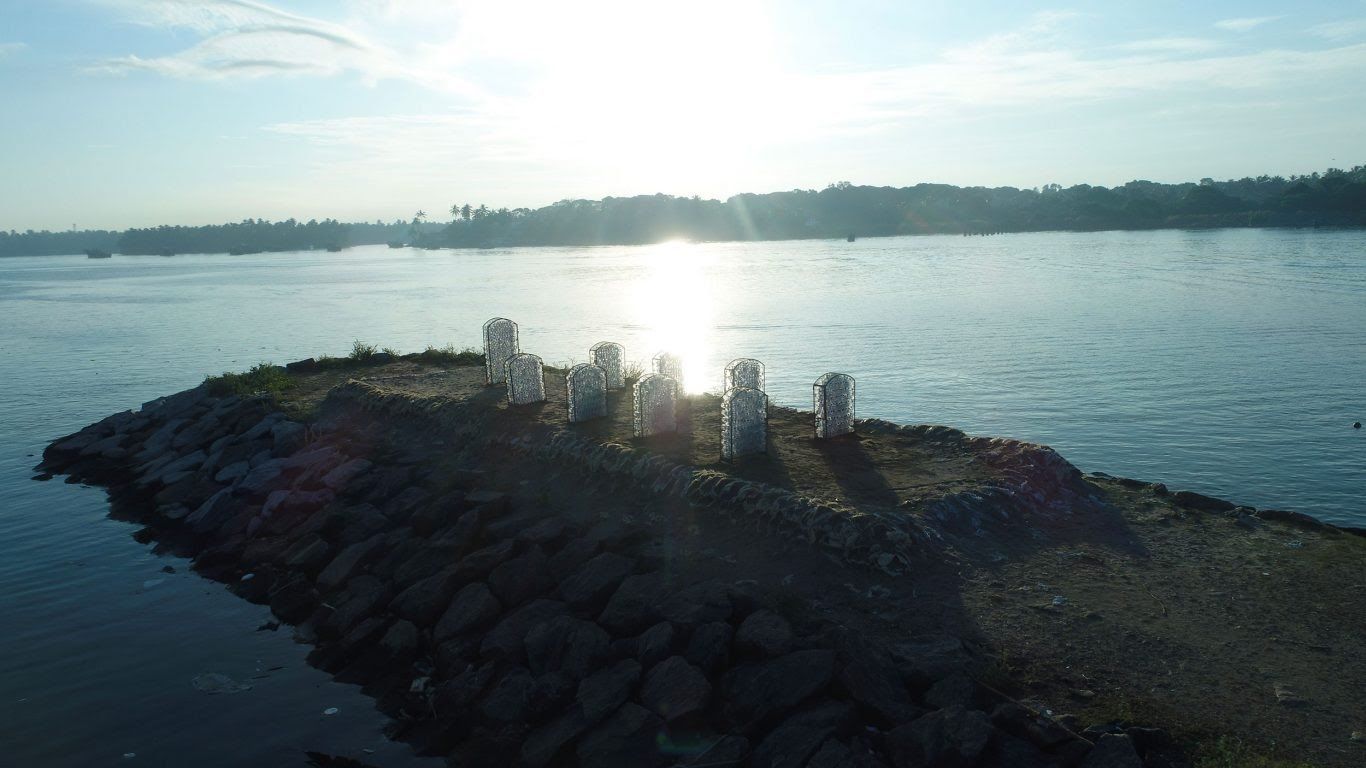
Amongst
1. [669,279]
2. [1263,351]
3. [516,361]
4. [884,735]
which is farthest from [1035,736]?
[669,279]

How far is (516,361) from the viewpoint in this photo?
1897 cm

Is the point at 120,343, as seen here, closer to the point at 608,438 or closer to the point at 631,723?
the point at 608,438

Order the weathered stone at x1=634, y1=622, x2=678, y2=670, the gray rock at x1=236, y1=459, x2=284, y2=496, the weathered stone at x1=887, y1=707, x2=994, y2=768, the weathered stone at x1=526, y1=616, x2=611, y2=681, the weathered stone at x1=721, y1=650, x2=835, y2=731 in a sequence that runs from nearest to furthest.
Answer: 1. the weathered stone at x1=887, y1=707, x2=994, y2=768
2. the weathered stone at x1=721, y1=650, x2=835, y2=731
3. the weathered stone at x1=634, y1=622, x2=678, y2=670
4. the weathered stone at x1=526, y1=616, x2=611, y2=681
5. the gray rock at x1=236, y1=459, x2=284, y2=496

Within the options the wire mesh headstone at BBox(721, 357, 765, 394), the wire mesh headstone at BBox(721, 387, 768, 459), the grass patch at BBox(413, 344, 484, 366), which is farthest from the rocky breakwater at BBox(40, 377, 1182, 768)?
the grass patch at BBox(413, 344, 484, 366)

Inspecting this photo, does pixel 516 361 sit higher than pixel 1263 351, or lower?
higher

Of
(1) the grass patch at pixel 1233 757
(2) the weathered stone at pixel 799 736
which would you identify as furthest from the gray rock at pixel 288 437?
(1) the grass patch at pixel 1233 757

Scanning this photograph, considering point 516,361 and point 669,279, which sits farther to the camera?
point 669,279

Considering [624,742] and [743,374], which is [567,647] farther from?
[743,374]

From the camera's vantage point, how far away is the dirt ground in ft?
26.9

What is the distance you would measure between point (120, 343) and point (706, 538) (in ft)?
159

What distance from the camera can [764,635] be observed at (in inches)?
362

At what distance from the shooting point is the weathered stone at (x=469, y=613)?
11.8 metres

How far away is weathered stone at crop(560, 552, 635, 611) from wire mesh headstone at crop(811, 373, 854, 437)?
214 inches

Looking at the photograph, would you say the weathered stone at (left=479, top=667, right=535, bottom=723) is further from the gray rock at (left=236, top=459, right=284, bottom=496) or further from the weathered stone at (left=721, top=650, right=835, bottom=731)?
the gray rock at (left=236, top=459, right=284, bottom=496)
